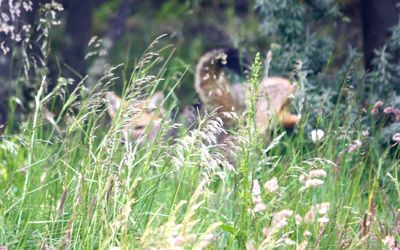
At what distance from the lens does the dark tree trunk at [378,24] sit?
7.50 m

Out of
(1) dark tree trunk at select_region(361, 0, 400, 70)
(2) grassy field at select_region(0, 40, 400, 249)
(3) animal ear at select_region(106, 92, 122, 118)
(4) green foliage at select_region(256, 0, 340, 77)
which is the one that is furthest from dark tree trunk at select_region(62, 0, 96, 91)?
(2) grassy field at select_region(0, 40, 400, 249)

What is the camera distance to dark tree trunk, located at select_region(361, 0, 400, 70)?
7.50m

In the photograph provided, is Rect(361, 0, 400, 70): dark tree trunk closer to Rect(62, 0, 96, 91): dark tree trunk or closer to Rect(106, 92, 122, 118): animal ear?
Rect(106, 92, 122, 118): animal ear

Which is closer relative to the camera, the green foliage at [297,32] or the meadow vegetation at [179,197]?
the meadow vegetation at [179,197]

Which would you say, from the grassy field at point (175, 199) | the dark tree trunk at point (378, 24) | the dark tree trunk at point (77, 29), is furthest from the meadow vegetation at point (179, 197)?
the dark tree trunk at point (77, 29)

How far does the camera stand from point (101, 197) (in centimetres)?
357

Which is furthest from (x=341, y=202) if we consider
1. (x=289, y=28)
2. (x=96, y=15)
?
(x=96, y=15)

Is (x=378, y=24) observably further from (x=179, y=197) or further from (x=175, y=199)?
(x=175, y=199)

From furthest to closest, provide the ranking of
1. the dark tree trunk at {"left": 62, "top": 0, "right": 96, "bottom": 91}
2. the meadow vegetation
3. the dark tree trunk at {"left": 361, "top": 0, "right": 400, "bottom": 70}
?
1. the dark tree trunk at {"left": 62, "top": 0, "right": 96, "bottom": 91}
2. the dark tree trunk at {"left": 361, "top": 0, "right": 400, "bottom": 70}
3. the meadow vegetation

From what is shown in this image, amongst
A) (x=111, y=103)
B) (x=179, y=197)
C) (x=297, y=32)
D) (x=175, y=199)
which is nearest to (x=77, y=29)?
(x=297, y=32)

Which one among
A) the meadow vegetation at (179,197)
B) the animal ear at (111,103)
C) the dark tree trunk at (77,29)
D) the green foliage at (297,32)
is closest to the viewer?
the meadow vegetation at (179,197)

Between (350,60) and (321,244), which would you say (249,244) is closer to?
(321,244)

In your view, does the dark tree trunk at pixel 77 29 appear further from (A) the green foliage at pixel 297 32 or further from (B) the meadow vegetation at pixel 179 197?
(B) the meadow vegetation at pixel 179 197

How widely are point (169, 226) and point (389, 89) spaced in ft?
14.8
